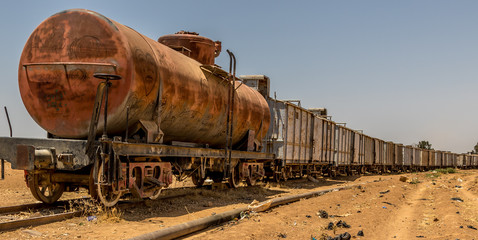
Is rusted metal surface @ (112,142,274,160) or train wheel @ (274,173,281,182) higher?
rusted metal surface @ (112,142,274,160)

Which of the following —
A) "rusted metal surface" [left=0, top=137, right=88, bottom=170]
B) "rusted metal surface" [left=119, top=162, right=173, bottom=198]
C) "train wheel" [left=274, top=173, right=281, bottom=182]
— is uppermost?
"rusted metal surface" [left=0, top=137, right=88, bottom=170]

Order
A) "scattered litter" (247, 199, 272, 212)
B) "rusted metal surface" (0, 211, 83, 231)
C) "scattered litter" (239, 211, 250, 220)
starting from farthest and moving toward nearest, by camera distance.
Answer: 1. "scattered litter" (247, 199, 272, 212)
2. "scattered litter" (239, 211, 250, 220)
3. "rusted metal surface" (0, 211, 83, 231)

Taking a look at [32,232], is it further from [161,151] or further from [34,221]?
[161,151]

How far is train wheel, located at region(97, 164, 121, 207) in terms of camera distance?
6840 mm

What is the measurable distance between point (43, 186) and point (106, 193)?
64.3 inches

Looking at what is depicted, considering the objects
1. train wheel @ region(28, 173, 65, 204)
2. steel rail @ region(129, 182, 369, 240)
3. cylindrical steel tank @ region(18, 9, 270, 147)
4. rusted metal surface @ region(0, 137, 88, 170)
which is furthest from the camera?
Answer: train wheel @ region(28, 173, 65, 204)

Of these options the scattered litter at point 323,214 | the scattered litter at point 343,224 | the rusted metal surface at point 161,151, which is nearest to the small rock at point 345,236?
the scattered litter at point 343,224

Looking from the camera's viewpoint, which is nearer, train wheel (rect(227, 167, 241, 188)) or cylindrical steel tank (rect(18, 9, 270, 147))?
cylindrical steel tank (rect(18, 9, 270, 147))

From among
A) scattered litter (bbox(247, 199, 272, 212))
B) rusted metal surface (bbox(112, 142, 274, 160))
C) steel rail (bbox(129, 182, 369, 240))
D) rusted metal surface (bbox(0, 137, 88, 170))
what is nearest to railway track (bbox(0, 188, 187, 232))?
rusted metal surface (bbox(0, 137, 88, 170))

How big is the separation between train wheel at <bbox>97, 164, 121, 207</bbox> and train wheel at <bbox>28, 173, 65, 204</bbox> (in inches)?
50.2

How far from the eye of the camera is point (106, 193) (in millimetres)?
7316

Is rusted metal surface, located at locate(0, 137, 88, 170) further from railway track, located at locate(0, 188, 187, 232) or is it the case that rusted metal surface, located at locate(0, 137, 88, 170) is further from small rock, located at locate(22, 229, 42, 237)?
small rock, located at locate(22, 229, 42, 237)

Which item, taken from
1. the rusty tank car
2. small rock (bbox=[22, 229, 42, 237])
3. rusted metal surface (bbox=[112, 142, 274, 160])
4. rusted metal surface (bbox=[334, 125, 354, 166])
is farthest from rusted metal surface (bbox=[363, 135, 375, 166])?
small rock (bbox=[22, 229, 42, 237])

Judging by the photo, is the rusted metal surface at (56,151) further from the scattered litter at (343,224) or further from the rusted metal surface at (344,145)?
the rusted metal surface at (344,145)
